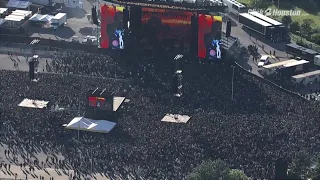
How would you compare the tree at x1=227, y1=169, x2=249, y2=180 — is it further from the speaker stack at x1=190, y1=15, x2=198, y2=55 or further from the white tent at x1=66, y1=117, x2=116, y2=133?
the speaker stack at x1=190, y1=15, x2=198, y2=55

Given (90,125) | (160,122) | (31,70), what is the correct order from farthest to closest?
(31,70), (160,122), (90,125)

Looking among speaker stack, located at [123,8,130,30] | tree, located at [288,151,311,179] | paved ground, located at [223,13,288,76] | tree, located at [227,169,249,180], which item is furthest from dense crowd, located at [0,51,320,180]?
speaker stack, located at [123,8,130,30]

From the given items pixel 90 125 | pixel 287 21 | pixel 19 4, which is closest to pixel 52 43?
pixel 19 4

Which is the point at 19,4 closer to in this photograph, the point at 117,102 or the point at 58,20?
the point at 58,20

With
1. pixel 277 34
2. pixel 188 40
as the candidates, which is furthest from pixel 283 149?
pixel 277 34

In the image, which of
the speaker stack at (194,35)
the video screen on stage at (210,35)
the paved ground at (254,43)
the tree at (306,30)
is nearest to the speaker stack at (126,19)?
the speaker stack at (194,35)

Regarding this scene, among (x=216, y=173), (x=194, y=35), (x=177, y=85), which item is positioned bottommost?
(x=177, y=85)

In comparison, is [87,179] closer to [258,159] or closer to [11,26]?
[258,159]
